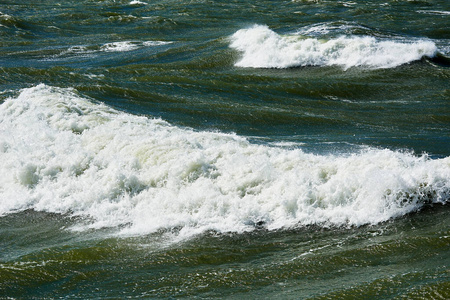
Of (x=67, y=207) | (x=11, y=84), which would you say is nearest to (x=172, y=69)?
(x=11, y=84)

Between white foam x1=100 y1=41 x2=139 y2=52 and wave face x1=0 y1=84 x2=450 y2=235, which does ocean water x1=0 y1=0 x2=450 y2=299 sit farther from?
white foam x1=100 y1=41 x2=139 y2=52

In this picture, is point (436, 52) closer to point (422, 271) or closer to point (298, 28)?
point (298, 28)

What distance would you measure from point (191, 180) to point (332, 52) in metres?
14.3

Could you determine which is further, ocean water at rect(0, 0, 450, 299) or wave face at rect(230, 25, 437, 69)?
wave face at rect(230, 25, 437, 69)

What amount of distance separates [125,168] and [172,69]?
10716 millimetres

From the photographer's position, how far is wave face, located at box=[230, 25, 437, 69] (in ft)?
71.6

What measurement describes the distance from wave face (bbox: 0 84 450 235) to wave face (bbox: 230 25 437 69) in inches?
402

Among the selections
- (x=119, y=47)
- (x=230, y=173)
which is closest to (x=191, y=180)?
(x=230, y=173)

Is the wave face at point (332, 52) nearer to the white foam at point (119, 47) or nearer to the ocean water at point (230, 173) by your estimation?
the ocean water at point (230, 173)

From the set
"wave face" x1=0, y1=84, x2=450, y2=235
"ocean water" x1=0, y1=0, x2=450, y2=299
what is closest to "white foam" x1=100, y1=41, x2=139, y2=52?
"ocean water" x1=0, y1=0, x2=450, y2=299

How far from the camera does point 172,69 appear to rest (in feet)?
69.7

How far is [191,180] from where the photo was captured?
10344 mm

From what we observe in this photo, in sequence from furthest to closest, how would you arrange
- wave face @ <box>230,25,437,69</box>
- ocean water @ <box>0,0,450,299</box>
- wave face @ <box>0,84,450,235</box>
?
1. wave face @ <box>230,25,437,69</box>
2. wave face @ <box>0,84,450,235</box>
3. ocean water @ <box>0,0,450,299</box>

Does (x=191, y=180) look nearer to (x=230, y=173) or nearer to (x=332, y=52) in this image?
(x=230, y=173)
